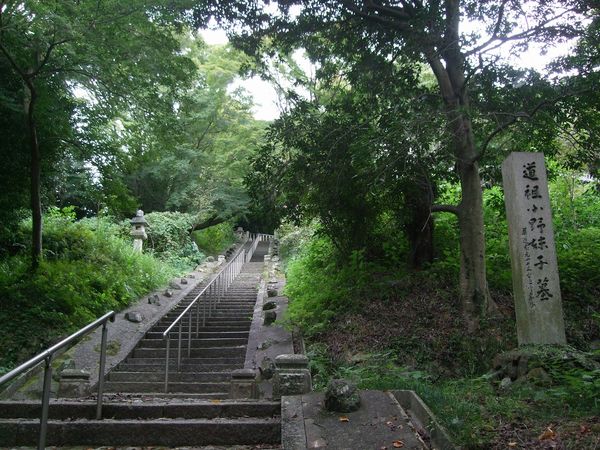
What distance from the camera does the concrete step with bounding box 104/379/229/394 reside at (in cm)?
654

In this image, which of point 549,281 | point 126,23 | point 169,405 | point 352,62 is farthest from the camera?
point 352,62

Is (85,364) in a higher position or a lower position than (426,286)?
lower

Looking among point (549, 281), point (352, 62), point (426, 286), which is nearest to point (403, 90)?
point (352, 62)

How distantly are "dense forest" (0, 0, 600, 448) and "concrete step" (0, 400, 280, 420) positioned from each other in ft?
4.23

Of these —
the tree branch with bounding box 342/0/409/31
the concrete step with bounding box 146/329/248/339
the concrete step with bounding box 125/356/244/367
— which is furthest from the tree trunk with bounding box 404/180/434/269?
the concrete step with bounding box 125/356/244/367

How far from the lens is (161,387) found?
659 centimetres

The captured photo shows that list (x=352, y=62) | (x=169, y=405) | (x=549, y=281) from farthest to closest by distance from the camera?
(x=352, y=62)
(x=549, y=281)
(x=169, y=405)

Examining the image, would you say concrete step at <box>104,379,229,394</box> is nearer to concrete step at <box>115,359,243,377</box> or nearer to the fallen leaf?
concrete step at <box>115,359,243,377</box>

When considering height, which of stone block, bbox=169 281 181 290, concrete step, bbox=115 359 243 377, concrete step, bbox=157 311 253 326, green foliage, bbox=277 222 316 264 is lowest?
concrete step, bbox=115 359 243 377

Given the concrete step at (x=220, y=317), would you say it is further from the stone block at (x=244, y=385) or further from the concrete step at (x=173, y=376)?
the stone block at (x=244, y=385)

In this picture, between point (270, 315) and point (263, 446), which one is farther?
point (270, 315)

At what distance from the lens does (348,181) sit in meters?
8.12

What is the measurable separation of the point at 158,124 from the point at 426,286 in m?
6.24

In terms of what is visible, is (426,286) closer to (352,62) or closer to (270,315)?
(270,315)
